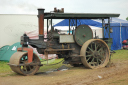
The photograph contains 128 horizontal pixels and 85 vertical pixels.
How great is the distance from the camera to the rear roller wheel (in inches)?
350

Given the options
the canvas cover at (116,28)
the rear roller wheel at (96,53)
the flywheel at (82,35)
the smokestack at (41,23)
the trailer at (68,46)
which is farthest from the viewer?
the canvas cover at (116,28)

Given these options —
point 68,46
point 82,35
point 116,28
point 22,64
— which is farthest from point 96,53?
point 116,28

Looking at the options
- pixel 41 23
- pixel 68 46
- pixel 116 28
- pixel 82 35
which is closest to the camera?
pixel 41 23

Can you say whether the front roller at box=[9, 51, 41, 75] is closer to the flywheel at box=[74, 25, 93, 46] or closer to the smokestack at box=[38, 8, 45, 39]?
the smokestack at box=[38, 8, 45, 39]

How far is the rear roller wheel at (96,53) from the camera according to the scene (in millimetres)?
8898

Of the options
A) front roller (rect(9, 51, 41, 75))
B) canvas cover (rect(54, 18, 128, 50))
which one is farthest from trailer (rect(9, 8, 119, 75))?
canvas cover (rect(54, 18, 128, 50))

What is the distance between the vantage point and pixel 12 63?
25.3 ft

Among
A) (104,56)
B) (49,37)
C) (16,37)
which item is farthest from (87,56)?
(16,37)

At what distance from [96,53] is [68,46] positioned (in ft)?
3.88

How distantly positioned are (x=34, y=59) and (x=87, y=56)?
212cm

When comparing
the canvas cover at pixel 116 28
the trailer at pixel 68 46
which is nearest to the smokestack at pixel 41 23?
the trailer at pixel 68 46

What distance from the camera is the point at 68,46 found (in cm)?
891

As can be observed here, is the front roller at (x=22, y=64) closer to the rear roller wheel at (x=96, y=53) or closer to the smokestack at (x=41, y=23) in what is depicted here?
the smokestack at (x=41, y=23)

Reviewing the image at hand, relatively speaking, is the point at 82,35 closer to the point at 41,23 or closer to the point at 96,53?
the point at 96,53
